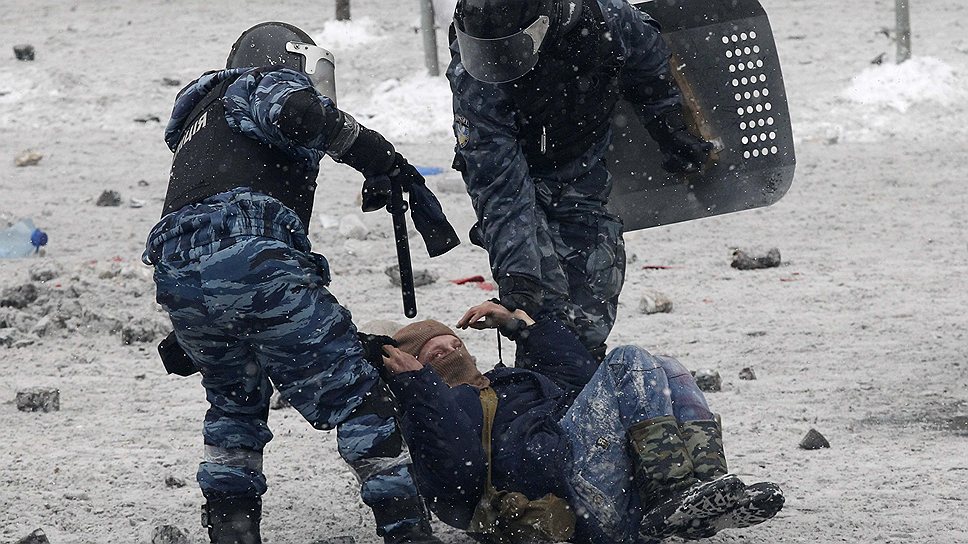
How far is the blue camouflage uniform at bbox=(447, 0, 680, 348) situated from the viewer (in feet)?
14.3

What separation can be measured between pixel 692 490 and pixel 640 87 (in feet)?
6.28

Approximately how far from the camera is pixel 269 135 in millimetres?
3691

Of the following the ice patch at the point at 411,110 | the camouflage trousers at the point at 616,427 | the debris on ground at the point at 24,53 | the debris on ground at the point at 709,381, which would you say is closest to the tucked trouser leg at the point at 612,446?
the camouflage trousers at the point at 616,427

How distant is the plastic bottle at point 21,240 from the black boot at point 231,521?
15.5ft

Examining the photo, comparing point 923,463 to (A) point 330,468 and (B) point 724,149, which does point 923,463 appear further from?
(A) point 330,468

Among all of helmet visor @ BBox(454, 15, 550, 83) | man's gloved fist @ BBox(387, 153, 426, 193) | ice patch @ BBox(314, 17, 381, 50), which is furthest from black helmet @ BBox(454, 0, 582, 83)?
ice patch @ BBox(314, 17, 381, 50)

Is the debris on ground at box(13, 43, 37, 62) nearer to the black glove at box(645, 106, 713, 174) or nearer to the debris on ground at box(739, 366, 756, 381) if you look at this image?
the debris on ground at box(739, 366, 756, 381)

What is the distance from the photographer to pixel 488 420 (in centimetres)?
386

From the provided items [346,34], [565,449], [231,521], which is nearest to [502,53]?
[565,449]

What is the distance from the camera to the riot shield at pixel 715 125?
5.12 metres

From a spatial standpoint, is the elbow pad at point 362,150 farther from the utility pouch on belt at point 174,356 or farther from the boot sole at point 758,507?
the boot sole at point 758,507

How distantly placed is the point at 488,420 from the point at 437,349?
1.13 ft

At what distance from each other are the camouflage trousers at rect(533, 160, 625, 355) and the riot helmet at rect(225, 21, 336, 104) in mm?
893

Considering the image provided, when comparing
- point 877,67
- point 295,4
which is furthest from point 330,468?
point 295,4
